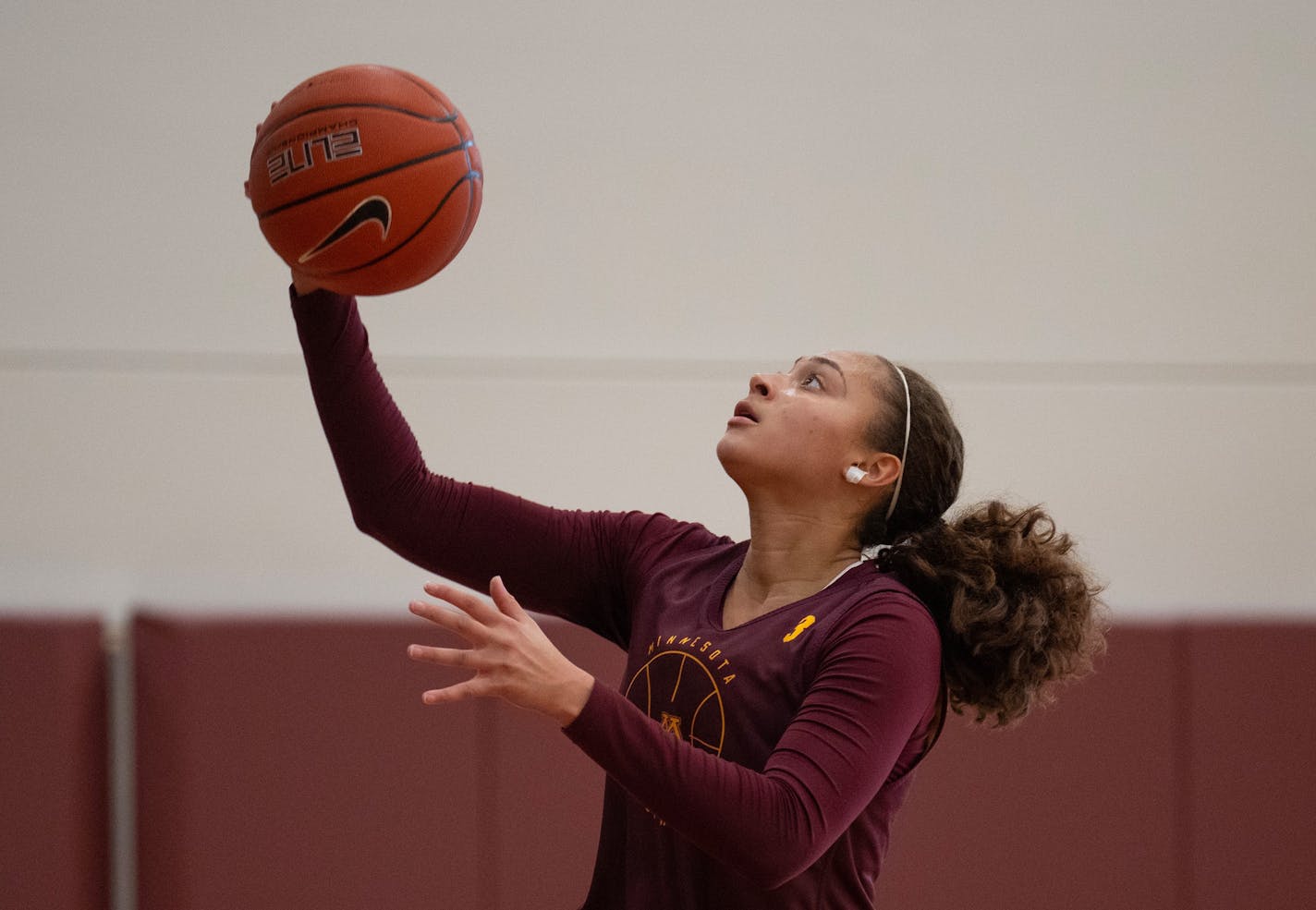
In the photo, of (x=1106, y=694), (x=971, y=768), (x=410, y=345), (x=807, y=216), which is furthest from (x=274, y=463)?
(x=1106, y=694)

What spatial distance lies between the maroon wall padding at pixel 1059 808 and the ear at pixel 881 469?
3.11 ft

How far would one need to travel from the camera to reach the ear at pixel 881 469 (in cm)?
140

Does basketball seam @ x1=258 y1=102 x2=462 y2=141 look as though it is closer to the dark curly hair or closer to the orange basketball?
the orange basketball

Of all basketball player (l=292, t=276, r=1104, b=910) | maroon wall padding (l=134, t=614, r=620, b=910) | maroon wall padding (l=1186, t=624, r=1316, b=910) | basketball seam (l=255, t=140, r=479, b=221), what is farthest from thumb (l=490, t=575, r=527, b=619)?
maroon wall padding (l=1186, t=624, r=1316, b=910)

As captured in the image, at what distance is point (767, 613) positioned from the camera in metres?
1.30

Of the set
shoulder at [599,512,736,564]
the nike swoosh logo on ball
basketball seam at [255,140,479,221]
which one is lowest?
shoulder at [599,512,736,564]

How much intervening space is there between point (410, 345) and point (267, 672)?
0.62m

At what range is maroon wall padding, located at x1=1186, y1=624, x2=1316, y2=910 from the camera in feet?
7.39

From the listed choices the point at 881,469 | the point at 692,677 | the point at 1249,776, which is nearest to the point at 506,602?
the point at 692,677

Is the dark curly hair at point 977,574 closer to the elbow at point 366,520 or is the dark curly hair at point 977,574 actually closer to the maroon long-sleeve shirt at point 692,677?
the maroon long-sleeve shirt at point 692,677

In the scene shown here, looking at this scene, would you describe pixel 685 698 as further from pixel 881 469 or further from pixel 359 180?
pixel 359 180

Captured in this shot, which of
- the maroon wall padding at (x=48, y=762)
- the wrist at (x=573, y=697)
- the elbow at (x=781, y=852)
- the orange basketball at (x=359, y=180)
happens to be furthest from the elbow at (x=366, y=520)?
the maroon wall padding at (x=48, y=762)

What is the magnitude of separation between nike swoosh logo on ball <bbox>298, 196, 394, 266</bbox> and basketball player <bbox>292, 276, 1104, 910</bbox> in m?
0.06

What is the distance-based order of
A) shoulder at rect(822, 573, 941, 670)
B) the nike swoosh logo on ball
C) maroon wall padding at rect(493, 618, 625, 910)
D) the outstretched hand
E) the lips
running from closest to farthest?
1. the outstretched hand
2. shoulder at rect(822, 573, 941, 670)
3. the nike swoosh logo on ball
4. the lips
5. maroon wall padding at rect(493, 618, 625, 910)
